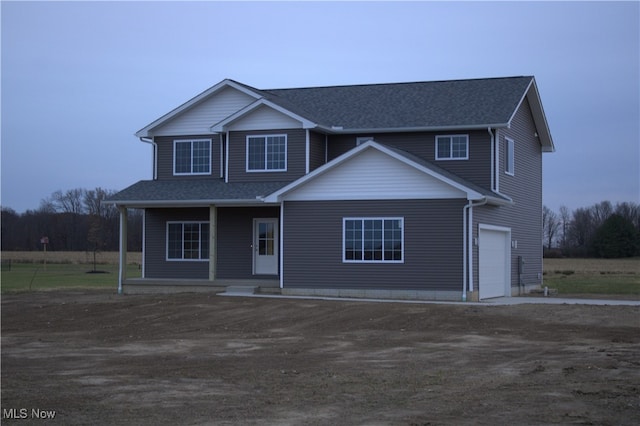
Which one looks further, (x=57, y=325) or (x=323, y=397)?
(x=57, y=325)

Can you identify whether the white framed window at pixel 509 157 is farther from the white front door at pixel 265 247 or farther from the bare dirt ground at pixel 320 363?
the white front door at pixel 265 247

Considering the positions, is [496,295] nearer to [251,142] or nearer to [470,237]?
[470,237]

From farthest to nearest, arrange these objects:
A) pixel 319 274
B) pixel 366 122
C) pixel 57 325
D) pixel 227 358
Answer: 1. pixel 366 122
2. pixel 319 274
3. pixel 57 325
4. pixel 227 358

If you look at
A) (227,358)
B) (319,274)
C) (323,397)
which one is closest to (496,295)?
(319,274)

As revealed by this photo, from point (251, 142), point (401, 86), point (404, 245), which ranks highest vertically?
point (401, 86)

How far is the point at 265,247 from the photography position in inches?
1196

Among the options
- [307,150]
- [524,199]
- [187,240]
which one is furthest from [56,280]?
[524,199]

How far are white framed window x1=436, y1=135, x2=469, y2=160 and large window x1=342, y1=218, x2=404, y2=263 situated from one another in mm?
3742

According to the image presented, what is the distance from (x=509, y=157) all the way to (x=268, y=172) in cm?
842

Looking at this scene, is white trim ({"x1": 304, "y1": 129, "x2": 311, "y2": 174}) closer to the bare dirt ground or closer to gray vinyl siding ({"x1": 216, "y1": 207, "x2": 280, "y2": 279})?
gray vinyl siding ({"x1": 216, "y1": 207, "x2": 280, "y2": 279})

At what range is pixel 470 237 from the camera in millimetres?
25516

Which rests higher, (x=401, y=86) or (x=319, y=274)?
(x=401, y=86)

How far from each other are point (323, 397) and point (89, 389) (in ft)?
11.2

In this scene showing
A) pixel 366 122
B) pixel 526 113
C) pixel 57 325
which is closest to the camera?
pixel 57 325
